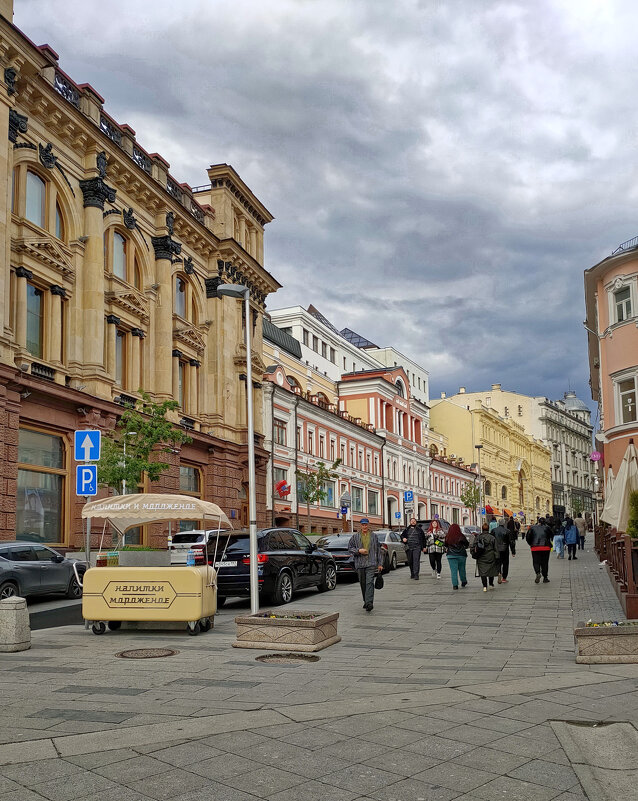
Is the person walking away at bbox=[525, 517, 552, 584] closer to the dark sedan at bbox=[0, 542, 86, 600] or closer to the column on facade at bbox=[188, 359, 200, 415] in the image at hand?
the dark sedan at bbox=[0, 542, 86, 600]

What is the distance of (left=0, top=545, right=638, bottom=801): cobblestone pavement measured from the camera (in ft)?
17.7

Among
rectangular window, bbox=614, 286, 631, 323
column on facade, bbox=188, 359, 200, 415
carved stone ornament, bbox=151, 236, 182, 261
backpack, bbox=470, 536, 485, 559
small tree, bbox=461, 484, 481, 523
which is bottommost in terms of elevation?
backpack, bbox=470, 536, 485, 559

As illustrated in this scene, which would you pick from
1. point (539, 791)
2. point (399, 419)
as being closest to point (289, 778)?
point (539, 791)

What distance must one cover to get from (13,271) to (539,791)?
2365cm

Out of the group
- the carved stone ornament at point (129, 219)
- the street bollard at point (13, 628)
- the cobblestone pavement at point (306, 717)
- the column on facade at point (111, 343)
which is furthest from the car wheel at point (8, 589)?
the carved stone ornament at point (129, 219)

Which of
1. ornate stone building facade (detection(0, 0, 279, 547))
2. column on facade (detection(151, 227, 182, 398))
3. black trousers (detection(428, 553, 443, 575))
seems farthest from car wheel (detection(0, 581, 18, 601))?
column on facade (detection(151, 227, 182, 398))

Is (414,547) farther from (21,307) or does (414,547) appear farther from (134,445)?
(21,307)

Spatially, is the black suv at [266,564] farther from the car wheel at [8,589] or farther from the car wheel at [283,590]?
the car wheel at [8,589]

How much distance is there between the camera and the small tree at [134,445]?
2464 cm

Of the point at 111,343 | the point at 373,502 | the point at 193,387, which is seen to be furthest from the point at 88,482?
the point at 373,502

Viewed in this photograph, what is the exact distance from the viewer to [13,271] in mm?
25328

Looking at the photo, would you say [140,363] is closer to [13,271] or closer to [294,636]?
[13,271]

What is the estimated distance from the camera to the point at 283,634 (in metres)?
11.5

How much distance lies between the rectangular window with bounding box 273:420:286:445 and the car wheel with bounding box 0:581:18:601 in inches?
1141
